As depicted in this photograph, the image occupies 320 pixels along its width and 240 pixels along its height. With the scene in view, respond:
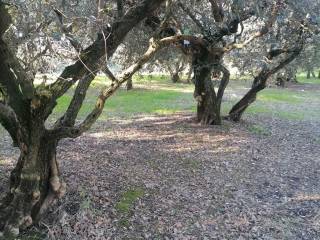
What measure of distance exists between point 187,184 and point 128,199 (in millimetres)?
1820

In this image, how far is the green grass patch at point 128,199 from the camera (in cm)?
855

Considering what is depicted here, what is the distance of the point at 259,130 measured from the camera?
17219 millimetres

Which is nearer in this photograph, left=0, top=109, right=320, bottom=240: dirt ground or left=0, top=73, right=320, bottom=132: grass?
left=0, top=109, right=320, bottom=240: dirt ground

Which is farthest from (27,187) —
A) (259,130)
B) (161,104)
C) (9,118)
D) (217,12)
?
(161,104)

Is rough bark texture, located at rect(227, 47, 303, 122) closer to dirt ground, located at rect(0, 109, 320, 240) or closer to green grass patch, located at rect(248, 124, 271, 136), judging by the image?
green grass patch, located at rect(248, 124, 271, 136)

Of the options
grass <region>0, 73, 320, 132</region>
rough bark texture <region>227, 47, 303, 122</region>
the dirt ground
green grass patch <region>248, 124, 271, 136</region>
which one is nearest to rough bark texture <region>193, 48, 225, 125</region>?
the dirt ground

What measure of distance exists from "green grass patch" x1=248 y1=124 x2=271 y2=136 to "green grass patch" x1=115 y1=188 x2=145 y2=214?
8.18 metres

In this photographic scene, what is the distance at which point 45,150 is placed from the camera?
296 inches

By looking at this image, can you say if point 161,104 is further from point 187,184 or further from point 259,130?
point 187,184

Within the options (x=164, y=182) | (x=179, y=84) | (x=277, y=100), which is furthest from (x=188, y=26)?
(x=179, y=84)

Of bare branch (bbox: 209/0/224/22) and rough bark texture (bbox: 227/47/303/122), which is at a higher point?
bare branch (bbox: 209/0/224/22)

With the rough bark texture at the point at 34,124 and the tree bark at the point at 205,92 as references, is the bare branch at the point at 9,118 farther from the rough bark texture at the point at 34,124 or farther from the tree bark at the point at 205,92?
the tree bark at the point at 205,92

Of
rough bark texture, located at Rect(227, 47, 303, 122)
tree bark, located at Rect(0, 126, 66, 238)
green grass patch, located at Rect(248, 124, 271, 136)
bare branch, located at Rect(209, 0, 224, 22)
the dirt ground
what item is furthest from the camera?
green grass patch, located at Rect(248, 124, 271, 136)

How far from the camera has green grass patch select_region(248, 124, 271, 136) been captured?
16.7 metres
